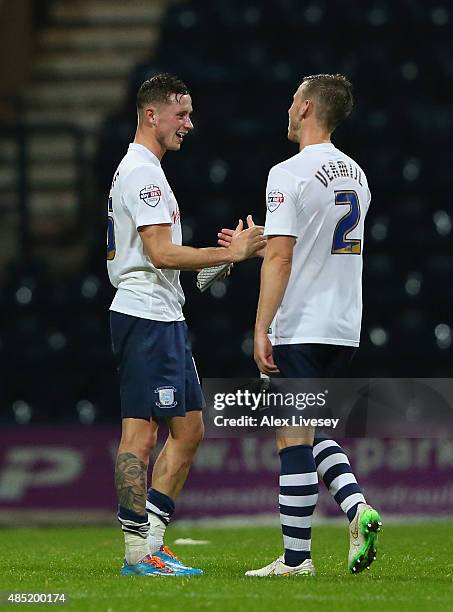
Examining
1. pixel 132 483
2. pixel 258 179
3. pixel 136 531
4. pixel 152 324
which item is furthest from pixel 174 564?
pixel 258 179

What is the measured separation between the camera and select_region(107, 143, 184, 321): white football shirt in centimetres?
564

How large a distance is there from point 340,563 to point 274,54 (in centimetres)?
833

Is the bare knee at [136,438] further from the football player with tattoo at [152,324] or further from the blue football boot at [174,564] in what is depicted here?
the blue football boot at [174,564]

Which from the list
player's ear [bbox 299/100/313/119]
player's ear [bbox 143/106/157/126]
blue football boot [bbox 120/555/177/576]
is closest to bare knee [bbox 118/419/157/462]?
blue football boot [bbox 120/555/177/576]

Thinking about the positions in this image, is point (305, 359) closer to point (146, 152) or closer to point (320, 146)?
point (320, 146)

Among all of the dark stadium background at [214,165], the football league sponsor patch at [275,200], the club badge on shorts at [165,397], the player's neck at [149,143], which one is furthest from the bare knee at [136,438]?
the dark stadium background at [214,165]

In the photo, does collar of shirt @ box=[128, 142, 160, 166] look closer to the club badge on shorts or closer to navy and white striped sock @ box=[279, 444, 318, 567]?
the club badge on shorts

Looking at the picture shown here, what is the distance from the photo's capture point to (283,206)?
551cm

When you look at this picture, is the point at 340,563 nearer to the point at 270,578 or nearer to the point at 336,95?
the point at 270,578

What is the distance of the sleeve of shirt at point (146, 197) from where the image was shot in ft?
18.4

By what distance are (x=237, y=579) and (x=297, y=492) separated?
0.42 m

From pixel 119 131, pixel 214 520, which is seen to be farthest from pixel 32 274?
pixel 214 520

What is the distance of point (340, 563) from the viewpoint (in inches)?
249

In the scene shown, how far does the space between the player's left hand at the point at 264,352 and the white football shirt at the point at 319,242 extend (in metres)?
0.12
